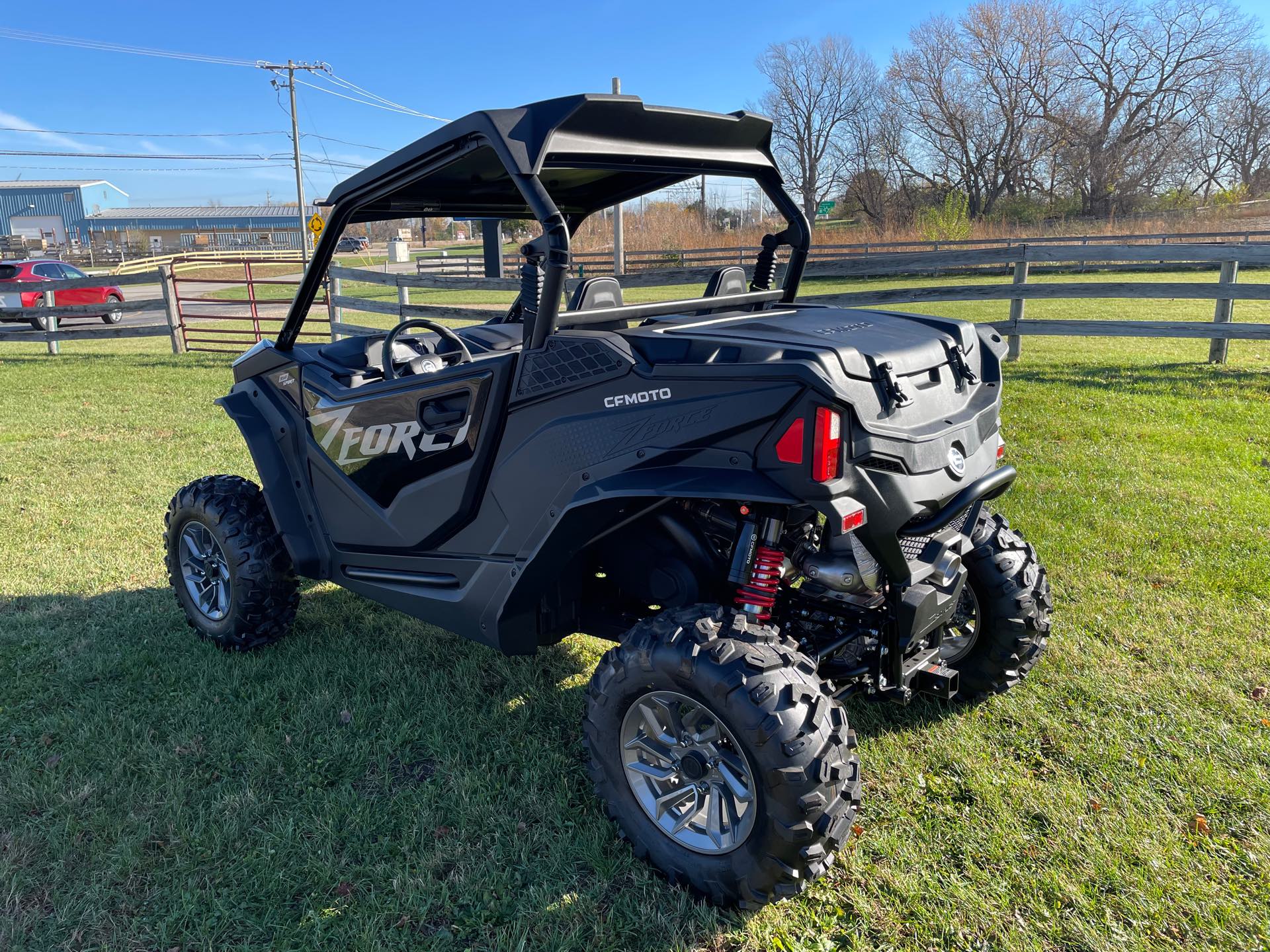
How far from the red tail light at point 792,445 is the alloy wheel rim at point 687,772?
68cm

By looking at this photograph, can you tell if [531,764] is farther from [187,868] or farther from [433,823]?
[187,868]

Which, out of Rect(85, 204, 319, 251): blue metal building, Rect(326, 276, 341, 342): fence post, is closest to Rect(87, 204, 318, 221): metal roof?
Rect(85, 204, 319, 251): blue metal building

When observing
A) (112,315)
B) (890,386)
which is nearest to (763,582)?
(890,386)

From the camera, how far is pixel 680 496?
2297 millimetres

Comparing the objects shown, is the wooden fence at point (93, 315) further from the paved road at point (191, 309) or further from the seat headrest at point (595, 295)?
the seat headrest at point (595, 295)

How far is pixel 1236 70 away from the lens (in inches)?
1779

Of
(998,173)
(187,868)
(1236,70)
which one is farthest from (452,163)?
(1236,70)

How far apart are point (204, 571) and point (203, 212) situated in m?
107

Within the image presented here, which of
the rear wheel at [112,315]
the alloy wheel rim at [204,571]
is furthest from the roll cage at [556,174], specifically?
the rear wheel at [112,315]

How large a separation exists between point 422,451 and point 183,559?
1774 millimetres

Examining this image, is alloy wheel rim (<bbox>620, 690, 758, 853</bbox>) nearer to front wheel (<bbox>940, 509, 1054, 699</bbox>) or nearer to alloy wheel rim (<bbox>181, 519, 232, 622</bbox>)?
front wheel (<bbox>940, 509, 1054, 699</bbox>)

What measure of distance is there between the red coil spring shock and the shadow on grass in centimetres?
81

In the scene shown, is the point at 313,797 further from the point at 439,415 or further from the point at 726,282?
the point at 726,282

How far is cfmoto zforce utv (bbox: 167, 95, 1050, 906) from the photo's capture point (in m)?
2.23
